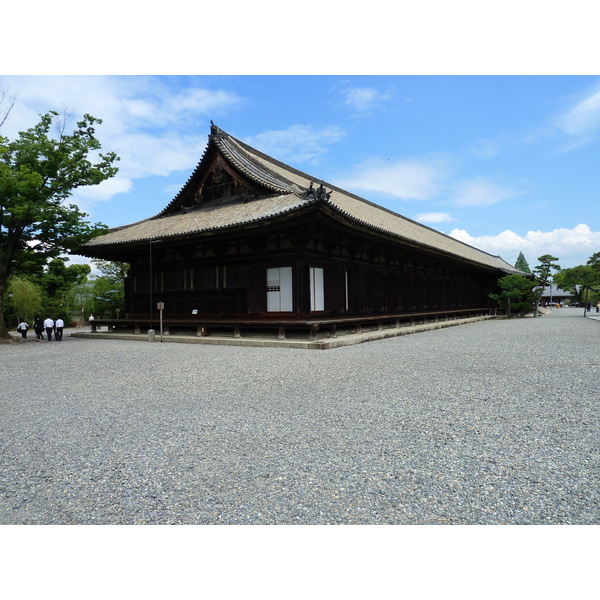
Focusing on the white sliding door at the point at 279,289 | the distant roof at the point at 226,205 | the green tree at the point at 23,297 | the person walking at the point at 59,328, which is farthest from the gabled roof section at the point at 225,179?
the green tree at the point at 23,297

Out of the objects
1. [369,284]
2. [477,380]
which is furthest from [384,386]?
[369,284]

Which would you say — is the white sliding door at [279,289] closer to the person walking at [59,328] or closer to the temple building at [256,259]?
the temple building at [256,259]

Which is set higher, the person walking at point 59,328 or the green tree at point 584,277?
the green tree at point 584,277

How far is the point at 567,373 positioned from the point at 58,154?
20.0 m

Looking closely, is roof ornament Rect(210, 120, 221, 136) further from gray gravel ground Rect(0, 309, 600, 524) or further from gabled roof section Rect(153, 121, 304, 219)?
gray gravel ground Rect(0, 309, 600, 524)

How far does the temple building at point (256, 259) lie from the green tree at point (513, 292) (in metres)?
12.9

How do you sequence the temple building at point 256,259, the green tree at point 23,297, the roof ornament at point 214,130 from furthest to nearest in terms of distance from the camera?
the green tree at point 23,297 < the roof ornament at point 214,130 < the temple building at point 256,259

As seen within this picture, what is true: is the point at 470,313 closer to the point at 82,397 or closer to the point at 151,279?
the point at 151,279

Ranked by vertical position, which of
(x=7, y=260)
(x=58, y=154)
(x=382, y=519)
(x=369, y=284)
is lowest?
(x=382, y=519)

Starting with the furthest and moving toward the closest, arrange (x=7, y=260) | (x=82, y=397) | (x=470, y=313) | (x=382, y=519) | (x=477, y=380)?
(x=470, y=313)
(x=7, y=260)
(x=477, y=380)
(x=82, y=397)
(x=382, y=519)

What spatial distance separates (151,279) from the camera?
18.0 m

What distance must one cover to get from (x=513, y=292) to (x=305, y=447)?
32.1 m

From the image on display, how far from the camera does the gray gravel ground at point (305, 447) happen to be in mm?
2920

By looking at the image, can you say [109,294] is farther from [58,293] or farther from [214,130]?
[214,130]
